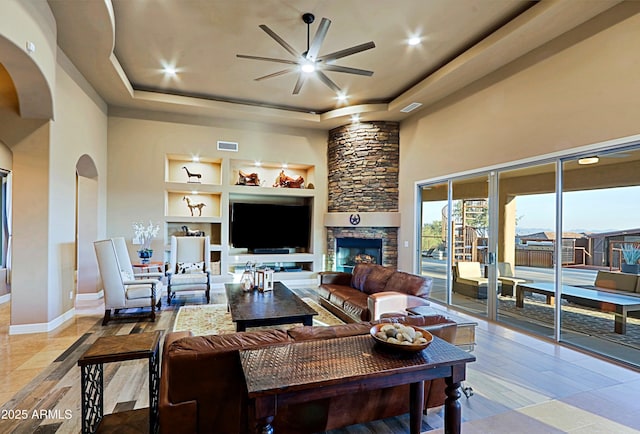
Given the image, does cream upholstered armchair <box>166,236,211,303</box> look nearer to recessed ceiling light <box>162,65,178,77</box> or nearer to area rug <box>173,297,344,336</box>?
area rug <box>173,297,344,336</box>

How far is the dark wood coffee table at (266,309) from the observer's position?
3414mm

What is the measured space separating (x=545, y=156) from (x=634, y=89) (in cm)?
109

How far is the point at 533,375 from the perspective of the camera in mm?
3174

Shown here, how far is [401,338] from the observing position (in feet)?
6.11

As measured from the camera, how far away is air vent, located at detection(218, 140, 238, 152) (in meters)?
7.16

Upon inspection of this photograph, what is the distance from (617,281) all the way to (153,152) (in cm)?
793

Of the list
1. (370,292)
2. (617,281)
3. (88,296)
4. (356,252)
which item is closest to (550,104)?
(617,281)

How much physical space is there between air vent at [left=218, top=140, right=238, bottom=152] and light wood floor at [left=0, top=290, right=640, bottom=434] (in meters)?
4.45

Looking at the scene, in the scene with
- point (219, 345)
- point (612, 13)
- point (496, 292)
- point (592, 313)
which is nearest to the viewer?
point (219, 345)

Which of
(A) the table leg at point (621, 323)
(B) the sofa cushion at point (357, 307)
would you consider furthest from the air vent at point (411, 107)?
(A) the table leg at point (621, 323)

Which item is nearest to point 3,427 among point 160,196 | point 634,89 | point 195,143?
point 160,196

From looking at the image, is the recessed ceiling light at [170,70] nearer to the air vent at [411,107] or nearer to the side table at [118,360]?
the air vent at [411,107]

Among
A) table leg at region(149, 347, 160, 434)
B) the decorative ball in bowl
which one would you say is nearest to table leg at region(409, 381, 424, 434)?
the decorative ball in bowl

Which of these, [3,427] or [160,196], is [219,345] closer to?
[3,427]
